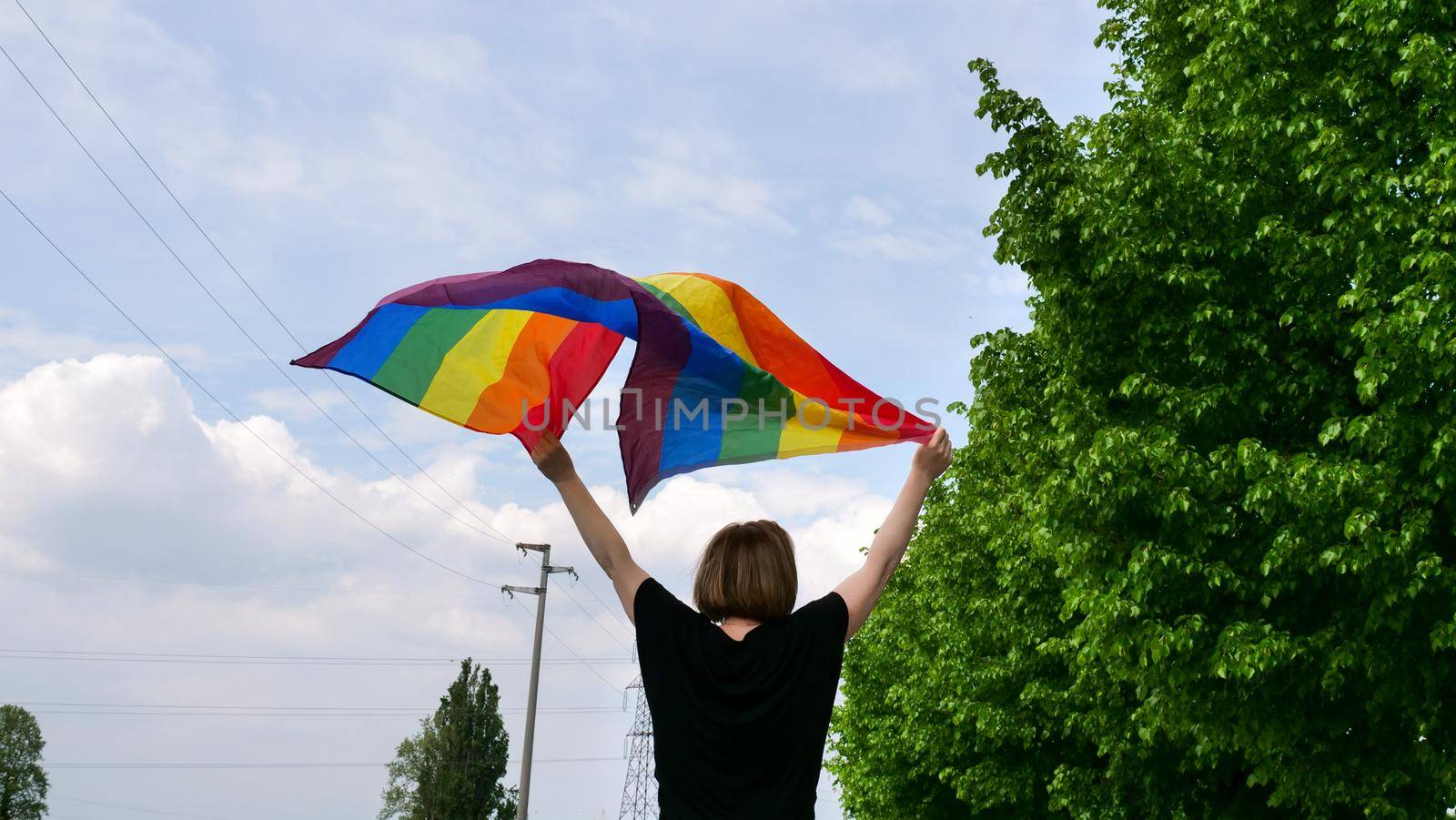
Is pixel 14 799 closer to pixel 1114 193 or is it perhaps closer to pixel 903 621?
pixel 903 621

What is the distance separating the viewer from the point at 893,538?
3469 millimetres

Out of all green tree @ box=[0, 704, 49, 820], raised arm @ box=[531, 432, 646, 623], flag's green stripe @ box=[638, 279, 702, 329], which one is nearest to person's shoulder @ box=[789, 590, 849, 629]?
raised arm @ box=[531, 432, 646, 623]

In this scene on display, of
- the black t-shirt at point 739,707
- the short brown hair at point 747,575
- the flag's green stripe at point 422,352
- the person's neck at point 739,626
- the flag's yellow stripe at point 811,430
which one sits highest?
the flag's green stripe at point 422,352

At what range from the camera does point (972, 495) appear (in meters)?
23.2

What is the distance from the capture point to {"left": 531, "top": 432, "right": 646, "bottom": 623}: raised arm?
128 inches

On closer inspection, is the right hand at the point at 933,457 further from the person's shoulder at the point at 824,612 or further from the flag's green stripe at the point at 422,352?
the flag's green stripe at the point at 422,352

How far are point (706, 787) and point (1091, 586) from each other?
10.1 metres

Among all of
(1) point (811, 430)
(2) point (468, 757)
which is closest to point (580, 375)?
(1) point (811, 430)

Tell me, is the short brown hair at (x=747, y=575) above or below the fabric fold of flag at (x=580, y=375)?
below

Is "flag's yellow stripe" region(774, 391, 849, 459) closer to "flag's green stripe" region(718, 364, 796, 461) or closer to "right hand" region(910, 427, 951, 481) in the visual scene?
"flag's green stripe" region(718, 364, 796, 461)

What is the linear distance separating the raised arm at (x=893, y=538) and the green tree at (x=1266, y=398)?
7.96m

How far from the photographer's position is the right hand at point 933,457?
372cm

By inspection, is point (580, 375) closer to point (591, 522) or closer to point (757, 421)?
point (757, 421)

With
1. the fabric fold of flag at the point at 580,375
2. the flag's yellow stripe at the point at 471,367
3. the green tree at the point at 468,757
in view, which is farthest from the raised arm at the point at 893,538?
the green tree at the point at 468,757
